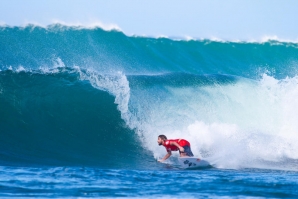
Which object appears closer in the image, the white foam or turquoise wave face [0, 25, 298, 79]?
the white foam

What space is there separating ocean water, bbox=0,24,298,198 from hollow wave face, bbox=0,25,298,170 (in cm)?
4

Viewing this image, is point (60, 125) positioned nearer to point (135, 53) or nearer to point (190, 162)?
point (190, 162)

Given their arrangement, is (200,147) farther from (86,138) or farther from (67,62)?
(67,62)

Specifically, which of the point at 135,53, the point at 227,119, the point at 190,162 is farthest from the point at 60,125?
the point at 135,53

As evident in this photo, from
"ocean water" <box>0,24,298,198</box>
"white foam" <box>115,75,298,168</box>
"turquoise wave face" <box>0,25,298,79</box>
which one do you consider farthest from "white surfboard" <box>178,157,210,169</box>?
"turquoise wave face" <box>0,25,298,79</box>

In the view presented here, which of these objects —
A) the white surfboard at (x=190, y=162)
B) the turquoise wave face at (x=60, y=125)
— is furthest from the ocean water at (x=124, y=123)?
the white surfboard at (x=190, y=162)

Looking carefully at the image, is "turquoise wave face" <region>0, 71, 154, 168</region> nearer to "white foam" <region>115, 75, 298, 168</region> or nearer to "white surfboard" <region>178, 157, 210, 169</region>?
"white foam" <region>115, 75, 298, 168</region>

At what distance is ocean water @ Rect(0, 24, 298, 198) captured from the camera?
9570mm

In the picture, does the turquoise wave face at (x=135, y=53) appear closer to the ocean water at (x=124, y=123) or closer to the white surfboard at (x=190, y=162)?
the ocean water at (x=124, y=123)

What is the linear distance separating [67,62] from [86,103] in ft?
17.8

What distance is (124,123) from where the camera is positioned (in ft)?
50.8

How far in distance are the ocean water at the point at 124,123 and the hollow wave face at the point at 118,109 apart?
0.04 m

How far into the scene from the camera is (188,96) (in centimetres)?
1884

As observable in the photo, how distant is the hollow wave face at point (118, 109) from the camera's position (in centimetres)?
1358
